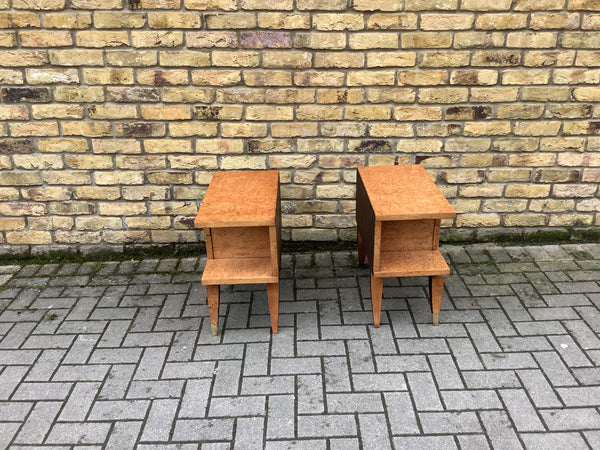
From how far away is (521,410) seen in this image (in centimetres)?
243

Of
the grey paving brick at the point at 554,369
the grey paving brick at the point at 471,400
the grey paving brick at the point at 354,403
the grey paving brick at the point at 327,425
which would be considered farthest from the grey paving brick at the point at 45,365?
the grey paving brick at the point at 554,369

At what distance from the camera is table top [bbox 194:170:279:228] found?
2779mm

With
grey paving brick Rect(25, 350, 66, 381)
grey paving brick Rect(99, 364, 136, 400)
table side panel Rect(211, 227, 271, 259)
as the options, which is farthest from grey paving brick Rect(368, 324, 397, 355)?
grey paving brick Rect(25, 350, 66, 381)

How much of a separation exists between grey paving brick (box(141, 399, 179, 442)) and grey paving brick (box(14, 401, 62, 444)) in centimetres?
51

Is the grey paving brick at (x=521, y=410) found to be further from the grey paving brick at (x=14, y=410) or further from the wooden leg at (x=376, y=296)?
the grey paving brick at (x=14, y=410)

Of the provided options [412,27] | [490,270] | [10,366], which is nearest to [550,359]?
[490,270]

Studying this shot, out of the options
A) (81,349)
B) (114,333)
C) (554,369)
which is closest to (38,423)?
(81,349)

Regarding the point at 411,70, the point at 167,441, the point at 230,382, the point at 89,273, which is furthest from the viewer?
the point at 89,273

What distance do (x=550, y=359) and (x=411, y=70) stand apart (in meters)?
2.27

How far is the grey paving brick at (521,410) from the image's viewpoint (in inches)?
91.8

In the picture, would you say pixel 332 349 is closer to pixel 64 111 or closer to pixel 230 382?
pixel 230 382

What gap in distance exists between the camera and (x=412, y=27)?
11.5ft

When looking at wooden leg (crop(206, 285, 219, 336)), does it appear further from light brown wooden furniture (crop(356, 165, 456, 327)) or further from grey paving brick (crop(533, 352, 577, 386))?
grey paving brick (crop(533, 352, 577, 386))

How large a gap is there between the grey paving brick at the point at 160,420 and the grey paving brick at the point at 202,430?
46 millimetres
